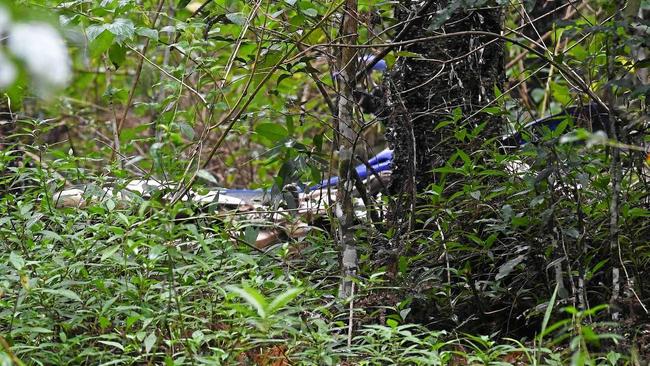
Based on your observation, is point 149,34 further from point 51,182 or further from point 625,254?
point 625,254

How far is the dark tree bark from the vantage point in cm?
352

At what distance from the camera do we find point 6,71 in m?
1.35

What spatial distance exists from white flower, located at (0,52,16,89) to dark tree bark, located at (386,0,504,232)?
2237 mm

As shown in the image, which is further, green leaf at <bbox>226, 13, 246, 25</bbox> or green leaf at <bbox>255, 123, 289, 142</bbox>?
green leaf at <bbox>255, 123, 289, 142</bbox>

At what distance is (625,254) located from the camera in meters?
2.82

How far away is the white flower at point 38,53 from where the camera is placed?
1.28 m

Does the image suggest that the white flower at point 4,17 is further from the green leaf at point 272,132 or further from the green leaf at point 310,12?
the green leaf at point 272,132

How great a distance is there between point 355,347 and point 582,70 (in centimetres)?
183

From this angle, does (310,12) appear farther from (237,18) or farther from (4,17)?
(4,17)

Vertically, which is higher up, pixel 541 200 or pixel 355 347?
pixel 541 200

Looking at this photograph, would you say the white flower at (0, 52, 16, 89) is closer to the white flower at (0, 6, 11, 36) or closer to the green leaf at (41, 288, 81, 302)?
the white flower at (0, 6, 11, 36)

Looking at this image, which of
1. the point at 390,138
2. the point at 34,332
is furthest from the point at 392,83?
the point at 34,332

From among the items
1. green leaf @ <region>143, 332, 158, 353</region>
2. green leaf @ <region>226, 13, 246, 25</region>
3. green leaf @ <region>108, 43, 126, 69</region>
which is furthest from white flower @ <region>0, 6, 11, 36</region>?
green leaf @ <region>108, 43, 126, 69</region>

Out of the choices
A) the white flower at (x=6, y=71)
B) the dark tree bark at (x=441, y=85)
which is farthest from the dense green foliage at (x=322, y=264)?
the white flower at (x=6, y=71)
